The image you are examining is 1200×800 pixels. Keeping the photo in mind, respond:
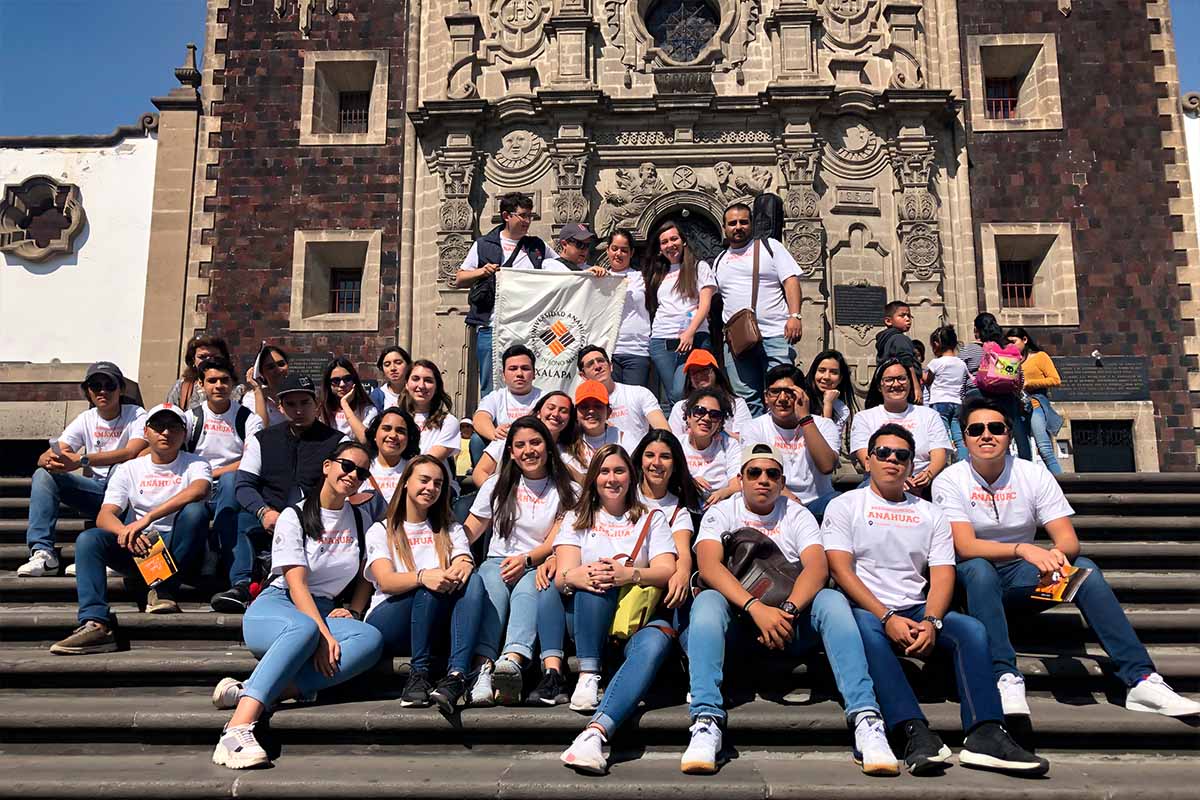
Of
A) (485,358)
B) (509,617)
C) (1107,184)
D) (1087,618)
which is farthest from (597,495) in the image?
(1107,184)

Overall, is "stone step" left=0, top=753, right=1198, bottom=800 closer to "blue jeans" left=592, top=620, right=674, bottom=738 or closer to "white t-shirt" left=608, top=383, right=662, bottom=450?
"blue jeans" left=592, top=620, right=674, bottom=738

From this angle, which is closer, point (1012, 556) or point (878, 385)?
point (1012, 556)

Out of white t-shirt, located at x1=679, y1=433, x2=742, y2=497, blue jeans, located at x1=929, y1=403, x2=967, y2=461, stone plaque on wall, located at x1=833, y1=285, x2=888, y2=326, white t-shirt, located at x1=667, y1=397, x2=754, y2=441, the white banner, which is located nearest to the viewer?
white t-shirt, located at x1=679, y1=433, x2=742, y2=497

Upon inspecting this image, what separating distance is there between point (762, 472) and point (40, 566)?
17.3ft

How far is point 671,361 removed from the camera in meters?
8.44

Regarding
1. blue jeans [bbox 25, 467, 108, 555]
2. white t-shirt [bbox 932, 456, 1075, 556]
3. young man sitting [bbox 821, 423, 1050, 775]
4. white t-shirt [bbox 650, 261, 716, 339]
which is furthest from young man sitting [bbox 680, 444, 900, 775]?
blue jeans [bbox 25, 467, 108, 555]

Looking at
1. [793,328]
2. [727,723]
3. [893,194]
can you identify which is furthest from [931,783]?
[893,194]

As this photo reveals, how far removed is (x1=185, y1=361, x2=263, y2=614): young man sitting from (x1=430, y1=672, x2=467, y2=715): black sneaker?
2.25 metres

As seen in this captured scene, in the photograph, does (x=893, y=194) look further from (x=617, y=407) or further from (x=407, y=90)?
(x=617, y=407)

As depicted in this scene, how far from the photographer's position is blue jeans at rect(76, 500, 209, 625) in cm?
596

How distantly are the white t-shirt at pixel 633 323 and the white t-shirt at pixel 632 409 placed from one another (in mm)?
1508

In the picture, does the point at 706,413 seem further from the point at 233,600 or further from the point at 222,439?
the point at 222,439

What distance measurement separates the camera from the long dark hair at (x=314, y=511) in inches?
219

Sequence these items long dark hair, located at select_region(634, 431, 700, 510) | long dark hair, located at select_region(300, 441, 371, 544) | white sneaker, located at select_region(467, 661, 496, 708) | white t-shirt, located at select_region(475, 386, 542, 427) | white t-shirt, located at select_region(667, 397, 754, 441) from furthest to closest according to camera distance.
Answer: white t-shirt, located at select_region(475, 386, 542, 427), white t-shirt, located at select_region(667, 397, 754, 441), long dark hair, located at select_region(634, 431, 700, 510), long dark hair, located at select_region(300, 441, 371, 544), white sneaker, located at select_region(467, 661, 496, 708)
